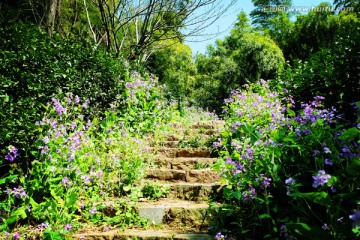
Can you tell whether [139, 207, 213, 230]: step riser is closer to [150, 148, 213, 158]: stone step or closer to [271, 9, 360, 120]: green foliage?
[271, 9, 360, 120]: green foliage

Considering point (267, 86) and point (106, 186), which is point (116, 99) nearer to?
point (106, 186)

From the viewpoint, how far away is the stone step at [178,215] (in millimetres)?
3000

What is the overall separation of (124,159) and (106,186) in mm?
523

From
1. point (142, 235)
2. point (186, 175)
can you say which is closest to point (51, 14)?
point (186, 175)

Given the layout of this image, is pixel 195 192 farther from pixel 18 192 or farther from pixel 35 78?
pixel 35 78

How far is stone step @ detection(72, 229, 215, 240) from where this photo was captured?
2.64 m

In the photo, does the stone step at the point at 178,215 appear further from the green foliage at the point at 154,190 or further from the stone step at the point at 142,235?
the green foliage at the point at 154,190

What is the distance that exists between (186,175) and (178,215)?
3.43 feet

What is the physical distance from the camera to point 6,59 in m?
3.35

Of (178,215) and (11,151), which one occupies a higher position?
(11,151)

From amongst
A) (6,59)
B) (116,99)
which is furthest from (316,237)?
(116,99)

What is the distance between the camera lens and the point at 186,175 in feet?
13.5

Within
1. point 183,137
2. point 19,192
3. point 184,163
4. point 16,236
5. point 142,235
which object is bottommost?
point 142,235

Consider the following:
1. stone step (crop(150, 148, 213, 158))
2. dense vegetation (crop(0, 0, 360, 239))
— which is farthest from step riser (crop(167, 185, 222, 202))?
stone step (crop(150, 148, 213, 158))
